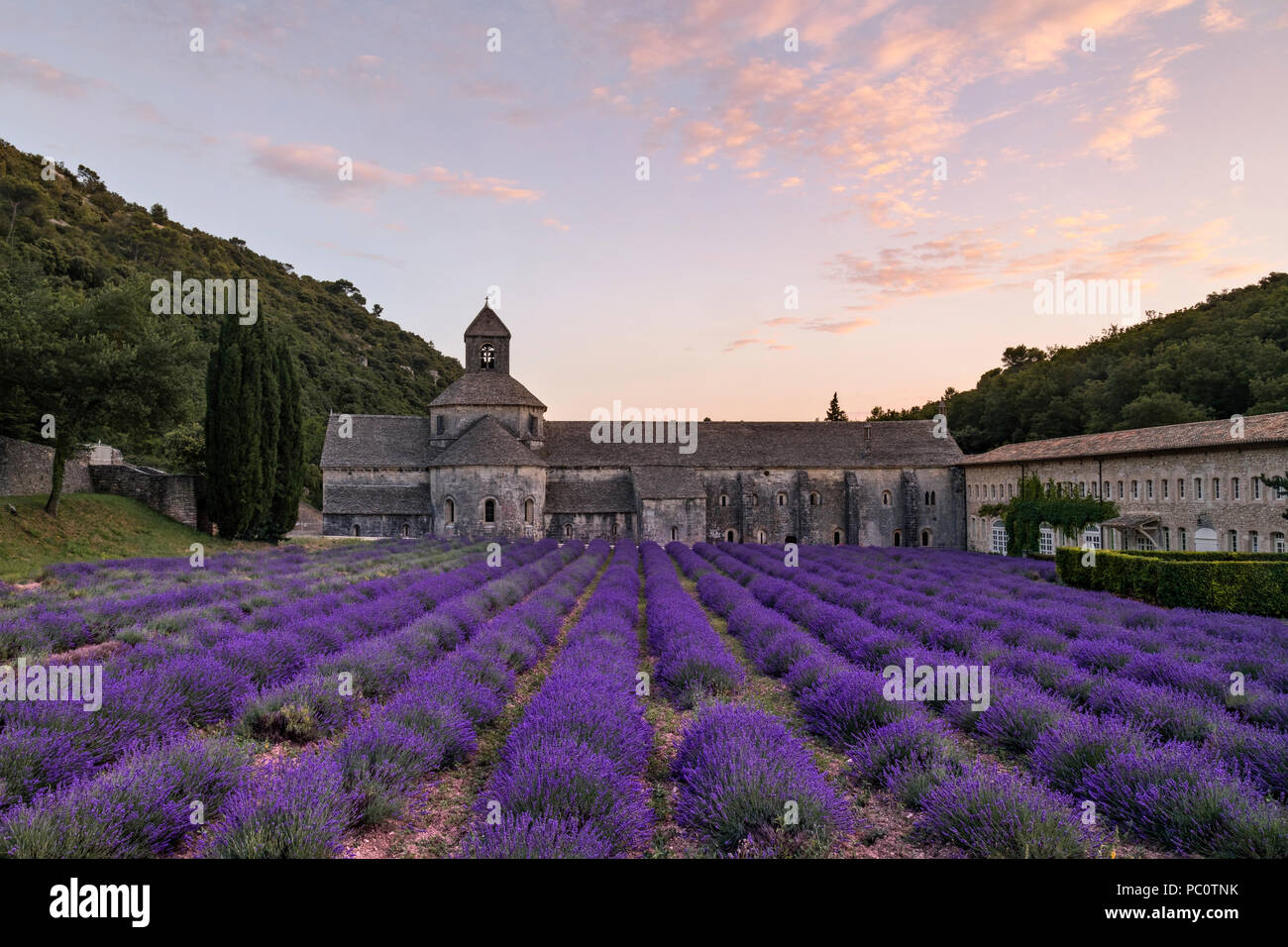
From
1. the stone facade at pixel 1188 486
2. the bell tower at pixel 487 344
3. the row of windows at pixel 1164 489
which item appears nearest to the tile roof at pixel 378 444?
the bell tower at pixel 487 344

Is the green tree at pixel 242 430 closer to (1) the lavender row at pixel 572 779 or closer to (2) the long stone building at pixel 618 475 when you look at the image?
(2) the long stone building at pixel 618 475

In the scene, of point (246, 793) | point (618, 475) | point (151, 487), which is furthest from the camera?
point (618, 475)

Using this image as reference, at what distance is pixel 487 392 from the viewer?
3819 cm

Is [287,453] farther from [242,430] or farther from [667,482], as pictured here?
[667,482]

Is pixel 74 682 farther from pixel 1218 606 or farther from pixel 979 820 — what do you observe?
pixel 1218 606

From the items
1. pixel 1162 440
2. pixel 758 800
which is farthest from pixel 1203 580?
pixel 758 800

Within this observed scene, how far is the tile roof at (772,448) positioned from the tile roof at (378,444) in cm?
722

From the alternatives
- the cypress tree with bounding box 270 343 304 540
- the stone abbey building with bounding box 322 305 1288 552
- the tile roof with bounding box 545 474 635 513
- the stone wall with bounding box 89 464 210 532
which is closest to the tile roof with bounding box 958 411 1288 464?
the stone abbey building with bounding box 322 305 1288 552

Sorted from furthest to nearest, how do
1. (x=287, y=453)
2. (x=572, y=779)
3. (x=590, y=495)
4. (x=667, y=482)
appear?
(x=590, y=495), (x=667, y=482), (x=287, y=453), (x=572, y=779)

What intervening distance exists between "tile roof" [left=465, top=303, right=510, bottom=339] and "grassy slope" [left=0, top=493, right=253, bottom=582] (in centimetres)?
1922

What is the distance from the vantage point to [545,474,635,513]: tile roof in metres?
36.9

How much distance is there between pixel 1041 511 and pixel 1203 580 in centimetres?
1599
